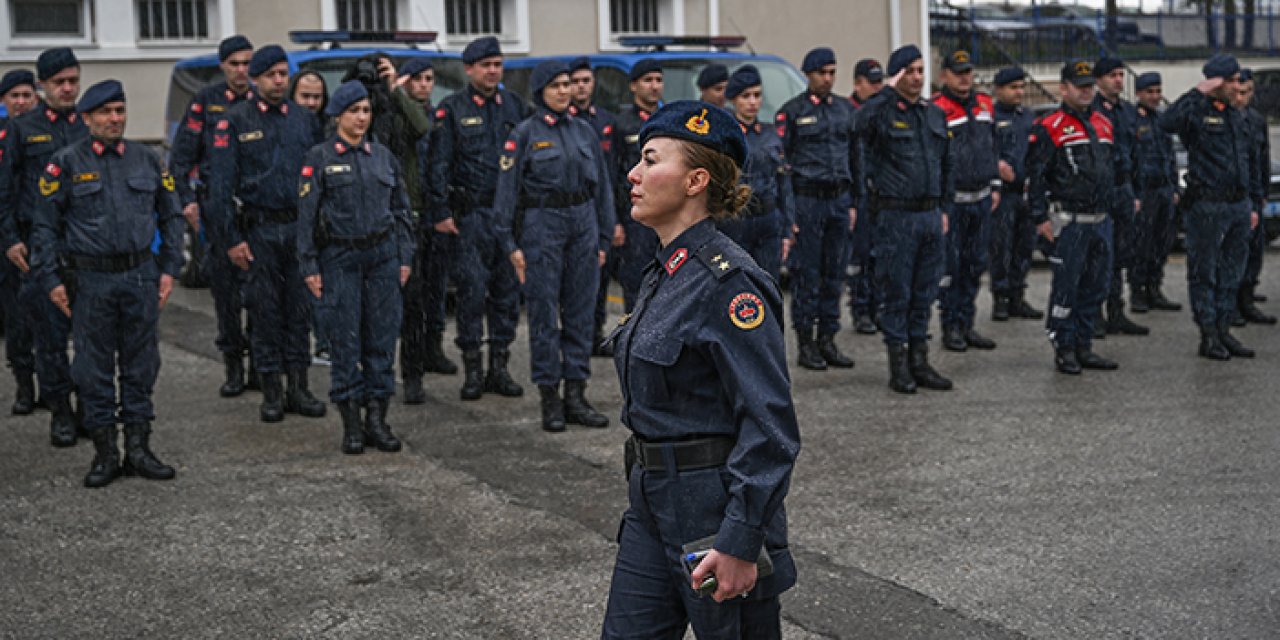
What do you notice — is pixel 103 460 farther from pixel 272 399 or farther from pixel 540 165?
pixel 540 165

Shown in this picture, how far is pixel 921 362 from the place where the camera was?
9.76 metres

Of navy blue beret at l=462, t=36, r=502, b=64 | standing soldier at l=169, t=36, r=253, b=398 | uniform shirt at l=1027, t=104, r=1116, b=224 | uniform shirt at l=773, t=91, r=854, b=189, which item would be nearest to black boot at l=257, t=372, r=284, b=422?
standing soldier at l=169, t=36, r=253, b=398

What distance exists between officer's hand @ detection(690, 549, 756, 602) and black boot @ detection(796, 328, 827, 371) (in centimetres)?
725

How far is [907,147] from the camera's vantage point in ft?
31.9

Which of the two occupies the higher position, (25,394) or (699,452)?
(699,452)

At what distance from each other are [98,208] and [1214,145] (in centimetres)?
736

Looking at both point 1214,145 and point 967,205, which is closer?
point 1214,145

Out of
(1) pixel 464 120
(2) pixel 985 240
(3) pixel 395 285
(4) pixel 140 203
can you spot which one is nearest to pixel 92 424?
(4) pixel 140 203

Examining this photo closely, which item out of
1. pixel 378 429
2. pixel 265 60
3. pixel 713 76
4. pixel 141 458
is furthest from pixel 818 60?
pixel 141 458

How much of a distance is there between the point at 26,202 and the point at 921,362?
5.54 m

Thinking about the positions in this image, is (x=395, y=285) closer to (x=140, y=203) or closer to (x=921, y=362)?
(x=140, y=203)

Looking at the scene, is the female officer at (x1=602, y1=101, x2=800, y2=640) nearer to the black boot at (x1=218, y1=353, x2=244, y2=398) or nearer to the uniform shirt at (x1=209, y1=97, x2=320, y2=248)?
the uniform shirt at (x1=209, y1=97, x2=320, y2=248)

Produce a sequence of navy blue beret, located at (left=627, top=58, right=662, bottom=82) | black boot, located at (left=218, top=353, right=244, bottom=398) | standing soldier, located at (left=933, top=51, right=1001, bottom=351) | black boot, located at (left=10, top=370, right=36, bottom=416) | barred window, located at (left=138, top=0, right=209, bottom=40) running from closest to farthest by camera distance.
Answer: black boot, located at (left=10, top=370, right=36, bottom=416) < black boot, located at (left=218, top=353, right=244, bottom=398) < navy blue beret, located at (left=627, top=58, right=662, bottom=82) < standing soldier, located at (left=933, top=51, right=1001, bottom=351) < barred window, located at (left=138, top=0, right=209, bottom=40)

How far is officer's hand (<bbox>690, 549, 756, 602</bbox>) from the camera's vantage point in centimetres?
326
